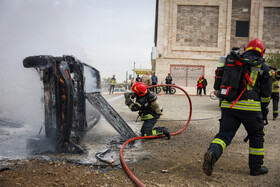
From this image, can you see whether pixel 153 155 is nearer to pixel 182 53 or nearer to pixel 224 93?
pixel 224 93

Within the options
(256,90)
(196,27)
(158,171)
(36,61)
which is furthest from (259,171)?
(196,27)

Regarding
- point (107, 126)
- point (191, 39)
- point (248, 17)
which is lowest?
point (107, 126)

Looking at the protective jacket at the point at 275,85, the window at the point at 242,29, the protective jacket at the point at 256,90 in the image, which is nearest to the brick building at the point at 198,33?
the window at the point at 242,29

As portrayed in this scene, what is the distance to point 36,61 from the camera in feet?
10.8

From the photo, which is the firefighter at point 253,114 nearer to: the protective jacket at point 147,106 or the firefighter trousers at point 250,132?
the firefighter trousers at point 250,132

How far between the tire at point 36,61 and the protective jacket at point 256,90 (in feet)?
7.79

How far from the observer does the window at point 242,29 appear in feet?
87.5

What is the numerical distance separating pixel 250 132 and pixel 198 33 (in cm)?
2457

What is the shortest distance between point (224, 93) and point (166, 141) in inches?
73.1

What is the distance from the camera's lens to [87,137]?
4.49m

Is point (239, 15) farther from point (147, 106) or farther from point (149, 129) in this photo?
point (149, 129)

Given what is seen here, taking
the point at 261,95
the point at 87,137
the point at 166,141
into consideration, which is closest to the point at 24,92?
the point at 87,137

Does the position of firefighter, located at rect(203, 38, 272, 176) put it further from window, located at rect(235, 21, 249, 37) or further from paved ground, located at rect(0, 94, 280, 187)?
window, located at rect(235, 21, 249, 37)

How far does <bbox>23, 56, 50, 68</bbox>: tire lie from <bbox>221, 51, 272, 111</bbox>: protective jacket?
7.79 feet
